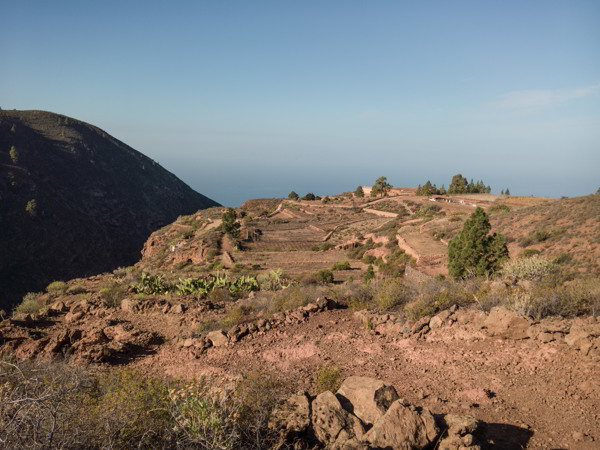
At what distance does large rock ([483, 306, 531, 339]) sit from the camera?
23.2 feet

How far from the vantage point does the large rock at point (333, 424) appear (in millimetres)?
4098

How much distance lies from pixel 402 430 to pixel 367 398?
741 millimetres

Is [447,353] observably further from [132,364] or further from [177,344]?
[132,364]

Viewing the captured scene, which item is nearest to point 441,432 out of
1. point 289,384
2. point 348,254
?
point 289,384

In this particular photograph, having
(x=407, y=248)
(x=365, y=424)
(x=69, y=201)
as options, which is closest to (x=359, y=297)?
(x=365, y=424)

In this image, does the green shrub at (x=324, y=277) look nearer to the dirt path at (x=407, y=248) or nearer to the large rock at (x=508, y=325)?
the dirt path at (x=407, y=248)

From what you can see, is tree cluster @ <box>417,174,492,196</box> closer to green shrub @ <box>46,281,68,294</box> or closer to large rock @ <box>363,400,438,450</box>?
green shrub @ <box>46,281,68,294</box>

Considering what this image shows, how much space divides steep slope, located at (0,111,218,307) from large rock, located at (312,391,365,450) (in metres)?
46.7

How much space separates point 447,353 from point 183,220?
160 ft

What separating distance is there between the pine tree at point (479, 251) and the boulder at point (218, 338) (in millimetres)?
10038

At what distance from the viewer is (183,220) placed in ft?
170

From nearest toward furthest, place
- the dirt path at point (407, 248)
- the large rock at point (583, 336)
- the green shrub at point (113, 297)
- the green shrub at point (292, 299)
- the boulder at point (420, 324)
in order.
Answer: the large rock at point (583, 336) < the boulder at point (420, 324) < the green shrub at point (292, 299) < the green shrub at point (113, 297) < the dirt path at point (407, 248)

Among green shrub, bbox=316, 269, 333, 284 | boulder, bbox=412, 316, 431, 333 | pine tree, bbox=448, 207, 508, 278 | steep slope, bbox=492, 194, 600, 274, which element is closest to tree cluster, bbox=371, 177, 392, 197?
steep slope, bbox=492, 194, 600, 274

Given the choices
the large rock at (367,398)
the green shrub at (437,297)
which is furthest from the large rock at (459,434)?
the green shrub at (437,297)
